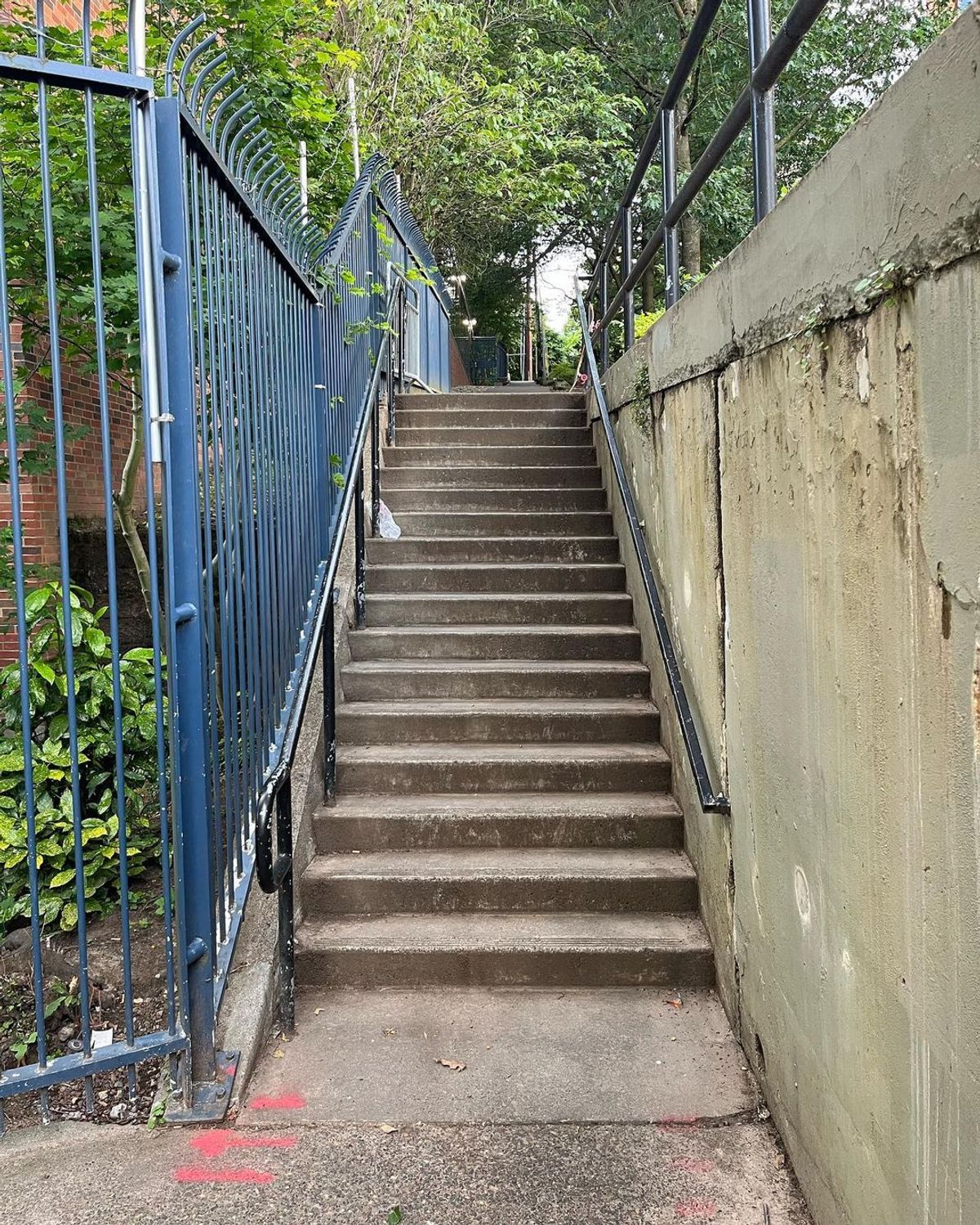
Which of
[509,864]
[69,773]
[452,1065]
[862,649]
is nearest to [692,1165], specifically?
[452,1065]

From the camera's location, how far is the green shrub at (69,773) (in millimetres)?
3408

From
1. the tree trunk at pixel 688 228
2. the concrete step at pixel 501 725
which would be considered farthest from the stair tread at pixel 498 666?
the tree trunk at pixel 688 228

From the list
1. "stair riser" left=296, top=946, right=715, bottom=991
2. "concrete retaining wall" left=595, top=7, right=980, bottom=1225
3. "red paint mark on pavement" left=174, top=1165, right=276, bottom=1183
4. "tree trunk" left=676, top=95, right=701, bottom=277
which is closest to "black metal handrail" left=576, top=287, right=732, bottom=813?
"concrete retaining wall" left=595, top=7, right=980, bottom=1225

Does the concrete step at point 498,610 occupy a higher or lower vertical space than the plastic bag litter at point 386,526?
lower

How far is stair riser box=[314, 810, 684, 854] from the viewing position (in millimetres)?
3438

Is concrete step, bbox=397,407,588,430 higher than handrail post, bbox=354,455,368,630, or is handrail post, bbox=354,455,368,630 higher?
concrete step, bbox=397,407,588,430

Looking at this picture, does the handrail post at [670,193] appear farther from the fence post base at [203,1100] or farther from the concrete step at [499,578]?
the fence post base at [203,1100]

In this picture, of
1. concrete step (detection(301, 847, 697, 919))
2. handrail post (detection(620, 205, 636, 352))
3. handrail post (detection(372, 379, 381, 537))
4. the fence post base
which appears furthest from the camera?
handrail post (detection(372, 379, 381, 537))

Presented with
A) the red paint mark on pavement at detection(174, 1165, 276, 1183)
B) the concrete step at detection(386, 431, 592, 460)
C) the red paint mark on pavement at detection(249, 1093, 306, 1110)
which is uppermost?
the concrete step at detection(386, 431, 592, 460)

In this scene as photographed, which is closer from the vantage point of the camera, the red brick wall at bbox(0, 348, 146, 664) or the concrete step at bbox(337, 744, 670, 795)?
the concrete step at bbox(337, 744, 670, 795)

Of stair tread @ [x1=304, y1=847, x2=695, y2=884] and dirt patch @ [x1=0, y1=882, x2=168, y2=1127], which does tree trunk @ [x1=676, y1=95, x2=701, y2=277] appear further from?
dirt patch @ [x1=0, y1=882, x2=168, y2=1127]

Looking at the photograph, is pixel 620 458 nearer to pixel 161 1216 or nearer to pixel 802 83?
pixel 161 1216

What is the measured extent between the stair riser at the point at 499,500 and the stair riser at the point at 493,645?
4.44 feet

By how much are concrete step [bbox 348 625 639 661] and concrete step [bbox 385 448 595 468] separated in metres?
1.95
